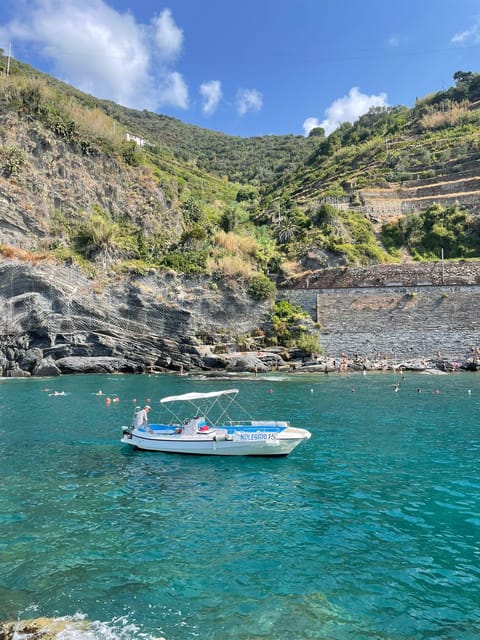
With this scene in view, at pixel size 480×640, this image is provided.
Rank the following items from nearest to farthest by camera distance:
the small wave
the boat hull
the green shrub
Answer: the small wave → the boat hull → the green shrub

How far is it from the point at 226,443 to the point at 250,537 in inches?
276

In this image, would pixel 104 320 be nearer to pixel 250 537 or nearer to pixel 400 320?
pixel 400 320

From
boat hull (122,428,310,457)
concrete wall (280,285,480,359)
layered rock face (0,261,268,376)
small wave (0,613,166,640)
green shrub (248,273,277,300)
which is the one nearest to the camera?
small wave (0,613,166,640)

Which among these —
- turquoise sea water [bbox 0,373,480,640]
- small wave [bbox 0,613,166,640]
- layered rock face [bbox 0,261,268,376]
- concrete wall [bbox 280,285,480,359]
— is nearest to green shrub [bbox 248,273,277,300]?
layered rock face [bbox 0,261,268,376]

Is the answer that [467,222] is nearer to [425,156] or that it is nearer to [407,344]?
[425,156]

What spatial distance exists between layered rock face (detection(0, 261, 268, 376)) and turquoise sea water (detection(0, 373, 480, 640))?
975 inches

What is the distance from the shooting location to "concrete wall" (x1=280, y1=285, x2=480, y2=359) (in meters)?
44.8

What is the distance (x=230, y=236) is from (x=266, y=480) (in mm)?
43807

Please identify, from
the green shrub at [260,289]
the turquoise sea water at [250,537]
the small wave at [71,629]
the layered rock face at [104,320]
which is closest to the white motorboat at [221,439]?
the turquoise sea water at [250,537]

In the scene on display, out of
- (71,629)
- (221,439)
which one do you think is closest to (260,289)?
(221,439)

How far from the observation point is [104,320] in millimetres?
44312

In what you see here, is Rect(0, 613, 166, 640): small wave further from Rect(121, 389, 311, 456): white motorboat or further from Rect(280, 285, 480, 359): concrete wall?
Rect(280, 285, 480, 359): concrete wall

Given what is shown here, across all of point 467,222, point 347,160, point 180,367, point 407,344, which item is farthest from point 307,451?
point 347,160

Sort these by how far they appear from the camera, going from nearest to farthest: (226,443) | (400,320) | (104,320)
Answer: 1. (226,443)
2. (104,320)
3. (400,320)
